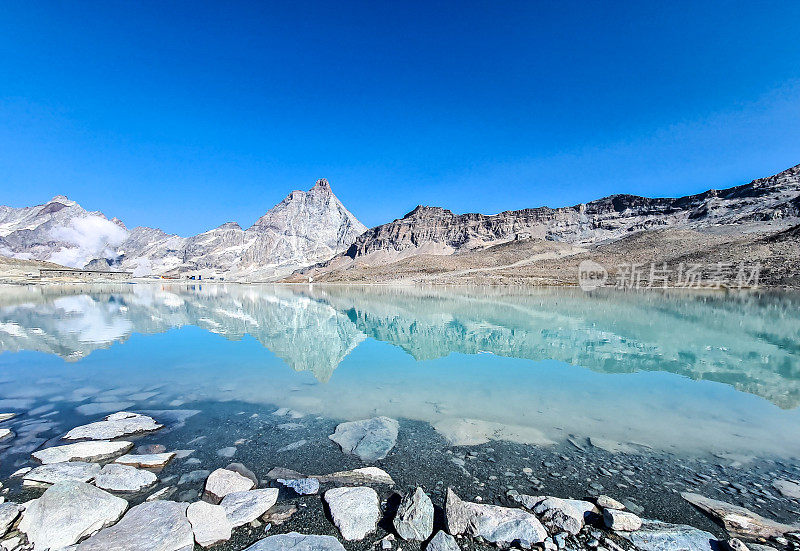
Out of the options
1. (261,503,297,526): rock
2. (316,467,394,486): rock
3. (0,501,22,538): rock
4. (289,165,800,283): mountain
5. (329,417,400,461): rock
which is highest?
(289,165,800,283): mountain

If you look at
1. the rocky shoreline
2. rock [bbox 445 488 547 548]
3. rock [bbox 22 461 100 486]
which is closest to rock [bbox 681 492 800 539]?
the rocky shoreline

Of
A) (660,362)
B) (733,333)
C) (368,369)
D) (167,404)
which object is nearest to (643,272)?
(733,333)

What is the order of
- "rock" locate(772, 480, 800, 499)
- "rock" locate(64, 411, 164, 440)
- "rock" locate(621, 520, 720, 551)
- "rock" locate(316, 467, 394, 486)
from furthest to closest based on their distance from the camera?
"rock" locate(64, 411, 164, 440) < "rock" locate(316, 467, 394, 486) < "rock" locate(772, 480, 800, 499) < "rock" locate(621, 520, 720, 551)

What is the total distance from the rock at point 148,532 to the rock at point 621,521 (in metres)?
4.74

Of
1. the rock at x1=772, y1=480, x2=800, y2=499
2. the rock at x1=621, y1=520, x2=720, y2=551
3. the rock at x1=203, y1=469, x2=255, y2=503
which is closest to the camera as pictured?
the rock at x1=621, y1=520, x2=720, y2=551

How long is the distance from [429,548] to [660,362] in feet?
46.1

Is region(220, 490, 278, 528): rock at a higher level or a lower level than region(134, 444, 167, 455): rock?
higher

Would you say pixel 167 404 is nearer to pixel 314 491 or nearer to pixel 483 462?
pixel 314 491

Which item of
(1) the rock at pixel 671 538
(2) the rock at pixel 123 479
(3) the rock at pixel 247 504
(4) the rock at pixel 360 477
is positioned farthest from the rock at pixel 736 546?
(2) the rock at pixel 123 479

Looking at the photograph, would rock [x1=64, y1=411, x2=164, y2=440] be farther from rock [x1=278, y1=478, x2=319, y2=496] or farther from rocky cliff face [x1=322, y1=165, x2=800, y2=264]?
rocky cliff face [x1=322, y1=165, x2=800, y2=264]

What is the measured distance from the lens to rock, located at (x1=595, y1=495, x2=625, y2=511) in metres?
4.71

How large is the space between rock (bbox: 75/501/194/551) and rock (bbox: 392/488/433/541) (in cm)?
229

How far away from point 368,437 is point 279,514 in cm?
261

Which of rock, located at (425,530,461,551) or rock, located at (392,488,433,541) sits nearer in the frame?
rock, located at (425,530,461,551)
